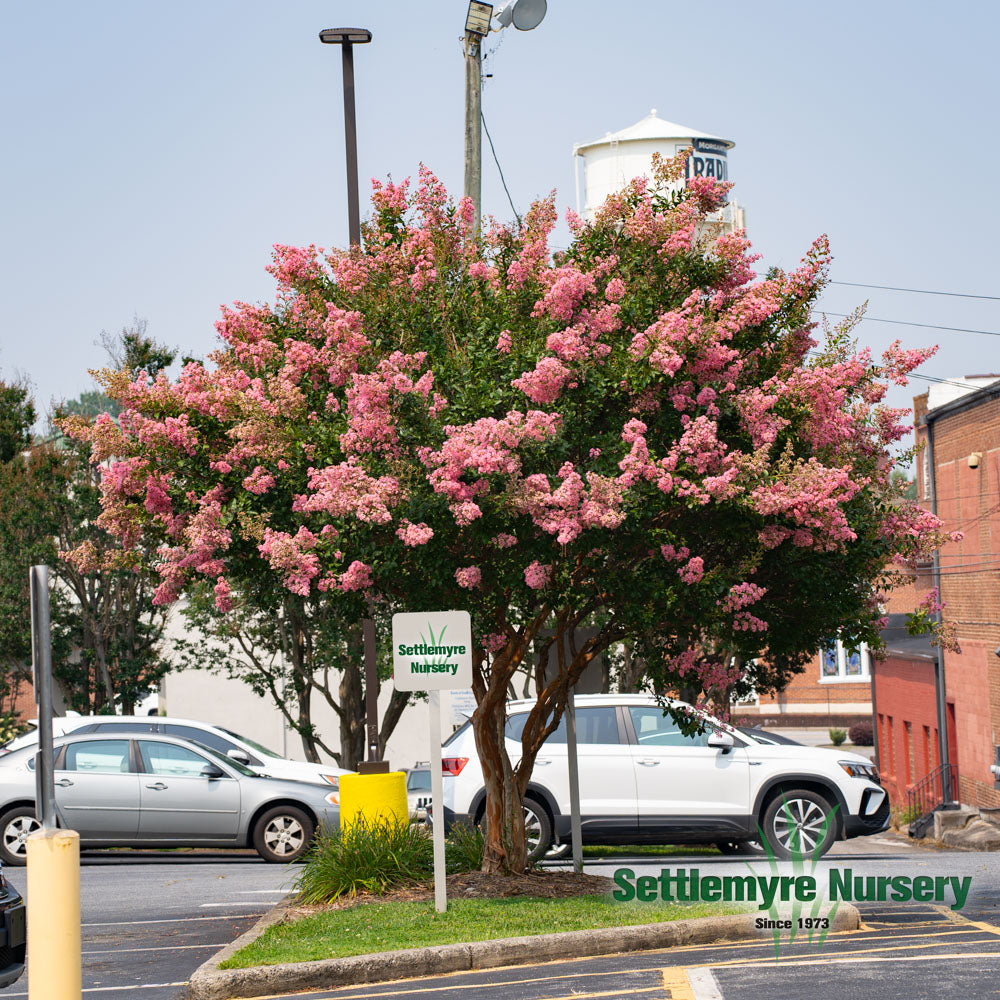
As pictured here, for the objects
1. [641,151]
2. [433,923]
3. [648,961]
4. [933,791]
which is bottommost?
[933,791]

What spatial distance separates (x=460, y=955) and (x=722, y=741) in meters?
6.19

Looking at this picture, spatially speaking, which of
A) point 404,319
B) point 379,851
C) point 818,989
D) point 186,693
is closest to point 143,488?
point 404,319

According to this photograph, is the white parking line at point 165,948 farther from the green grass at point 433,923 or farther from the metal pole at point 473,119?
the metal pole at point 473,119

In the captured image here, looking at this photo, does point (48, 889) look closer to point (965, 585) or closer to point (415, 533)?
point (415, 533)

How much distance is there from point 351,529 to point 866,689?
5219 cm

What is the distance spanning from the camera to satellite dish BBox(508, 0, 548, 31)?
14234 millimetres

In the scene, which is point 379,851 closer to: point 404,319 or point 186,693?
point 404,319

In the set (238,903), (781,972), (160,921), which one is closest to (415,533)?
(781,972)

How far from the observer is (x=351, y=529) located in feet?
32.2

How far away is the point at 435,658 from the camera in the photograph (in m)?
9.99

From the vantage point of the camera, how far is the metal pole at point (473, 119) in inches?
530

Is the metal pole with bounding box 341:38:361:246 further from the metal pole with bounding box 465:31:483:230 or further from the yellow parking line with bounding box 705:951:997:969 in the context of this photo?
the yellow parking line with bounding box 705:951:997:969

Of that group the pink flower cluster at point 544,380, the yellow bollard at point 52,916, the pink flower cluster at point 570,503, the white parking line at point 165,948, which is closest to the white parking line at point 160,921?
the white parking line at point 165,948

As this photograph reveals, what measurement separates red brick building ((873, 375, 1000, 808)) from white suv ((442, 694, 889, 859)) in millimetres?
11797
